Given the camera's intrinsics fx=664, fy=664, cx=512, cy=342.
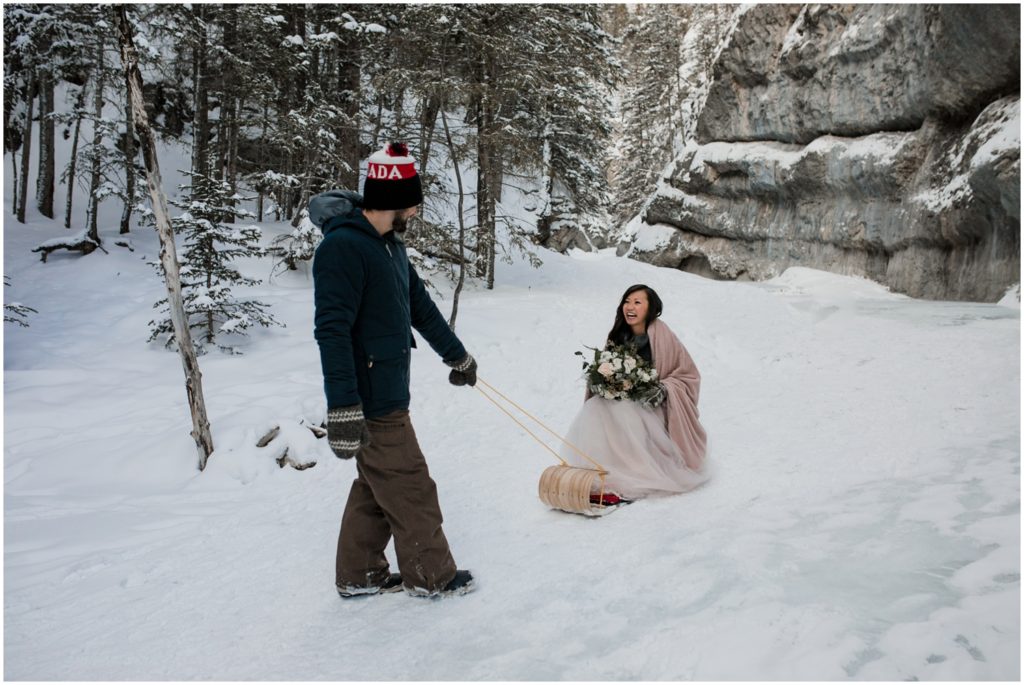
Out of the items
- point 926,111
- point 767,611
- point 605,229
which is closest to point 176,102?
point 605,229

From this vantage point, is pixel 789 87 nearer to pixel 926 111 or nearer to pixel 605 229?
pixel 926 111

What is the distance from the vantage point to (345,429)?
324 cm

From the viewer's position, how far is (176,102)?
25609 millimetres

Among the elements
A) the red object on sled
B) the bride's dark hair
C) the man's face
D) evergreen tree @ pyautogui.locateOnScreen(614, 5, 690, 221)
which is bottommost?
the red object on sled

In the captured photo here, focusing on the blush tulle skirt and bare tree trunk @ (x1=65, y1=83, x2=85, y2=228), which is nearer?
the blush tulle skirt

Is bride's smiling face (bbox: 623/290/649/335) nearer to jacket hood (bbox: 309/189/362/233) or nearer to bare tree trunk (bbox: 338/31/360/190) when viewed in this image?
jacket hood (bbox: 309/189/362/233)

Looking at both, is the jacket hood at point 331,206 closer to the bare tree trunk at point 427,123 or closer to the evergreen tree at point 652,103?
the bare tree trunk at point 427,123

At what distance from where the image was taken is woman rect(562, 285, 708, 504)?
5125 mm

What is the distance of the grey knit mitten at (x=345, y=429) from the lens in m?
3.24

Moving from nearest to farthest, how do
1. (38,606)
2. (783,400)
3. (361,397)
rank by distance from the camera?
1. (361,397)
2. (38,606)
3. (783,400)

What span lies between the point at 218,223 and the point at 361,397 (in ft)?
28.7

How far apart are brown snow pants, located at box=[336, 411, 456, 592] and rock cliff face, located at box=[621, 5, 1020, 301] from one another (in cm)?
1262

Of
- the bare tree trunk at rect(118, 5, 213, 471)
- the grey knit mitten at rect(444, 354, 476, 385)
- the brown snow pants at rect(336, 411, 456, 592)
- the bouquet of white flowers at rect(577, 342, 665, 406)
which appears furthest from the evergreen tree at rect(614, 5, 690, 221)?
the brown snow pants at rect(336, 411, 456, 592)

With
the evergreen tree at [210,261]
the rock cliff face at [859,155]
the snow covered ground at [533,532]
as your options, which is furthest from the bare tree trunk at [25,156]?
the rock cliff face at [859,155]
